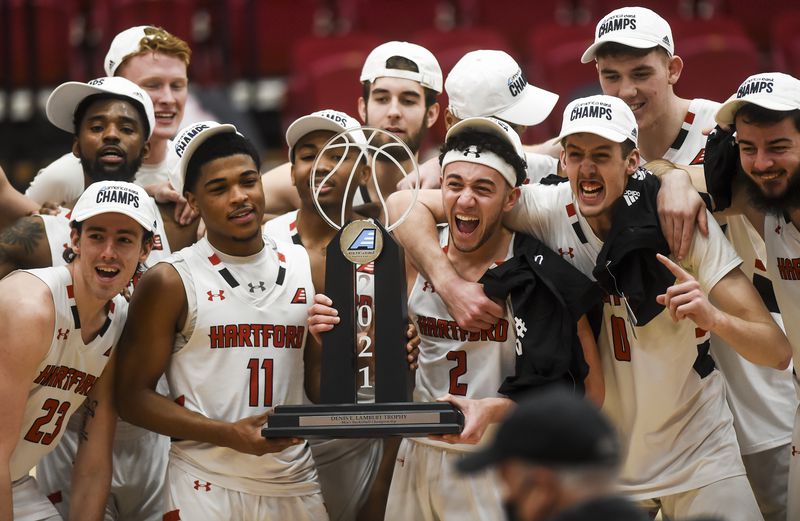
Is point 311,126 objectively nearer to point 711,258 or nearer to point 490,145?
point 490,145

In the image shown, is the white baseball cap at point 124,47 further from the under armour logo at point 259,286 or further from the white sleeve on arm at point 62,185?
the under armour logo at point 259,286

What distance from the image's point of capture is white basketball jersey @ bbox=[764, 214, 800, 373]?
4387 mm

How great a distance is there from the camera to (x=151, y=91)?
5.72 metres

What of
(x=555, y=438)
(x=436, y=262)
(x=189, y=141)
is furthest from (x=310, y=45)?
(x=555, y=438)

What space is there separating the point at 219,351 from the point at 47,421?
0.71 meters

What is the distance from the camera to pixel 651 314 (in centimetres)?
428

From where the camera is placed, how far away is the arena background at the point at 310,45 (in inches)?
328

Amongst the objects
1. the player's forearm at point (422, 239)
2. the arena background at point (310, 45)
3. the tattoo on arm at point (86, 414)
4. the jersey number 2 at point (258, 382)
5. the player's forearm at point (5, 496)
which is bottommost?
the player's forearm at point (5, 496)

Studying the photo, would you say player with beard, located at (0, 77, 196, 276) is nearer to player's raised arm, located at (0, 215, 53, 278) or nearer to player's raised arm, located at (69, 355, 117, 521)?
player's raised arm, located at (0, 215, 53, 278)

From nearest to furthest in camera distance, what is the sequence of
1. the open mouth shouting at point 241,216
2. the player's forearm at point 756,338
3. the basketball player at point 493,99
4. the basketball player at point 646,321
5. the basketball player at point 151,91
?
1. the player's forearm at point 756,338
2. the basketball player at point 646,321
3. the open mouth shouting at point 241,216
4. the basketball player at point 493,99
5. the basketball player at point 151,91

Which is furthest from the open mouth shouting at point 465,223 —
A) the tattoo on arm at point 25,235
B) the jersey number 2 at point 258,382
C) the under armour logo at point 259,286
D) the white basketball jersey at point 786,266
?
the tattoo on arm at point 25,235

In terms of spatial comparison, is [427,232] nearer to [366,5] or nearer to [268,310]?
[268,310]

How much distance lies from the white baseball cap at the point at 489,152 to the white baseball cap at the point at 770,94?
0.81m

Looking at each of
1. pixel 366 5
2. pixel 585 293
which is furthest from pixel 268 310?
pixel 366 5
